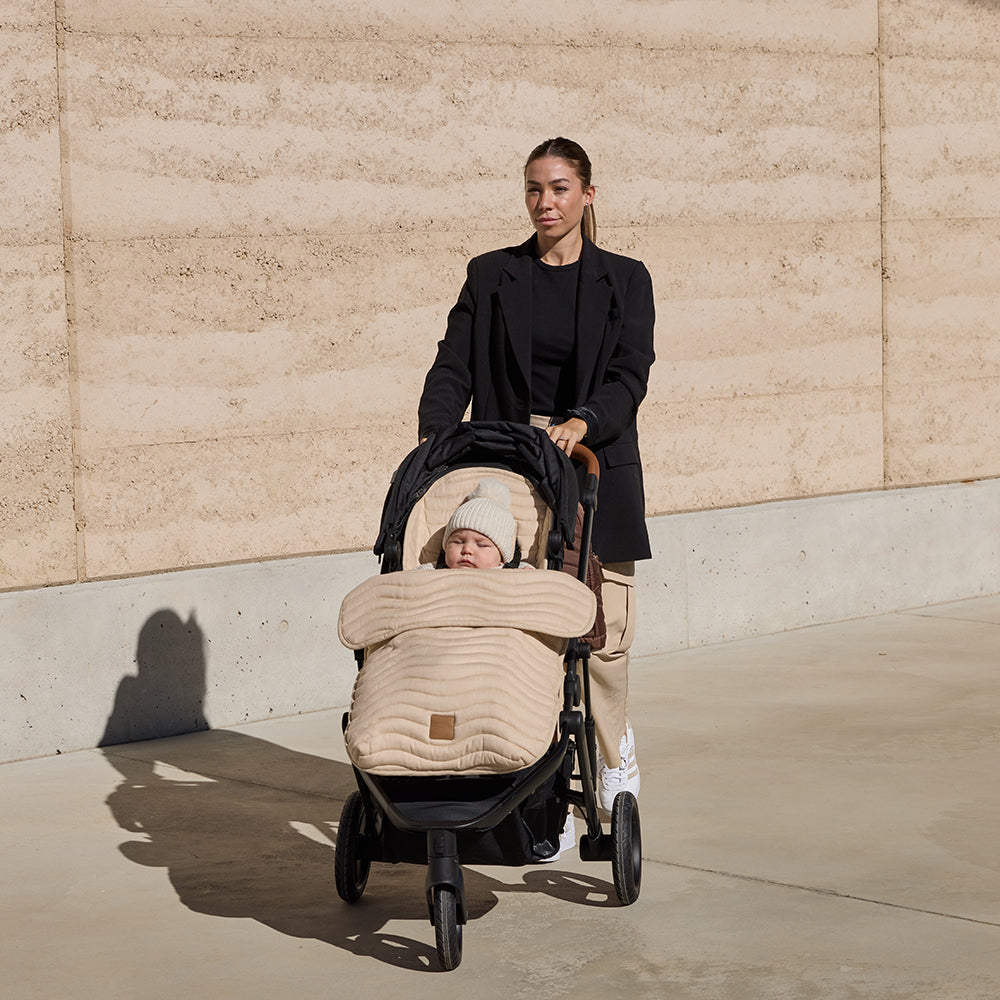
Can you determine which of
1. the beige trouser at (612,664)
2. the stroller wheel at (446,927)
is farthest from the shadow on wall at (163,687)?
the stroller wheel at (446,927)

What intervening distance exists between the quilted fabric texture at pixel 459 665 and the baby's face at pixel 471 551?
0.50 ft

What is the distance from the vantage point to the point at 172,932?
197 inches

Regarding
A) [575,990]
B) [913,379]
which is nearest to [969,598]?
[913,379]

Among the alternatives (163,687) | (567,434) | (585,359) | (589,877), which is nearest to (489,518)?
(567,434)

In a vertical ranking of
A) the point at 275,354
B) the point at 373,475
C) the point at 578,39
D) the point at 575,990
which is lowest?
the point at 575,990

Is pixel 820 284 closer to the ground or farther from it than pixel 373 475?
A: farther from it

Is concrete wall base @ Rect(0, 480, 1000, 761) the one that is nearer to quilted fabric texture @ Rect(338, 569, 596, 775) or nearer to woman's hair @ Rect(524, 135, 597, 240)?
quilted fabric texture @ Rect(338, 569, 596, 775)

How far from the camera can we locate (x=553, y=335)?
5.62m

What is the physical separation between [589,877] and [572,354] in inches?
61.2

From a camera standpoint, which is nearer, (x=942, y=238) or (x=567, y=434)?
(x=567, y=434)

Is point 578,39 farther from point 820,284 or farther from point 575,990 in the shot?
point 575,990

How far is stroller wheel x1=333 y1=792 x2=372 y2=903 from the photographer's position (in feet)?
16.5

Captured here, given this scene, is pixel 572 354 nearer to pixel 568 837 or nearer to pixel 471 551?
pixel 471 551

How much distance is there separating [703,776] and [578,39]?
397cm
